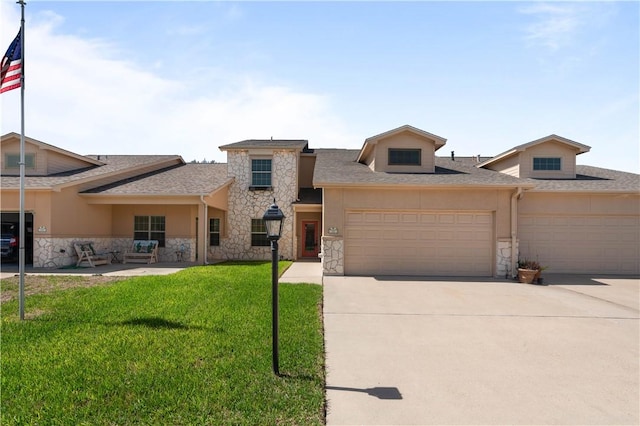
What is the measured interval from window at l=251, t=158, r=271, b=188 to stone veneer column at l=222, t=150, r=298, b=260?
0.21 m

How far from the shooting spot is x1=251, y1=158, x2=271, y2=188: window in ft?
58.9

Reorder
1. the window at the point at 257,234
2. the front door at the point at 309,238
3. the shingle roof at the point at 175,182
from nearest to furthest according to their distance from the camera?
1. the shingle roof at the point at 175,182
2. the window at the point at 257,234
3. the front door at the point at 309,238

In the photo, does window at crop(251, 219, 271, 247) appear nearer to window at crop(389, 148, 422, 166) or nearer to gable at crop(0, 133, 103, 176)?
window at crop(389, 148, 422, 166)

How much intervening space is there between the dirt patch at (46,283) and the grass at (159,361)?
1.12 m

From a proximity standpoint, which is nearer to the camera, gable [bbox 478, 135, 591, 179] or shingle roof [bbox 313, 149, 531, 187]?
shingle roof [bbox 313, 149, 531, 187]

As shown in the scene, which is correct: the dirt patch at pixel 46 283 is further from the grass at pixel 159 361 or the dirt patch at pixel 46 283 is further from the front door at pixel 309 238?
the front door at pixel 309 238

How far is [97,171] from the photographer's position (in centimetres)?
1656

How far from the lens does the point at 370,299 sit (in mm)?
8672

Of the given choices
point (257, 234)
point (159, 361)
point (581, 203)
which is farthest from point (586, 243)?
point (159, 361)

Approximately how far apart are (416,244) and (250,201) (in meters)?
9.03

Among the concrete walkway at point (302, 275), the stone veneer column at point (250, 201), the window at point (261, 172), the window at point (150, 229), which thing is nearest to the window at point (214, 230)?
the stone veneer column at point (250, 201)

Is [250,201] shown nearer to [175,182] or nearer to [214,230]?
[214,230]

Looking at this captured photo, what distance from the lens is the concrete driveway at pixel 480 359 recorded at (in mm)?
3711

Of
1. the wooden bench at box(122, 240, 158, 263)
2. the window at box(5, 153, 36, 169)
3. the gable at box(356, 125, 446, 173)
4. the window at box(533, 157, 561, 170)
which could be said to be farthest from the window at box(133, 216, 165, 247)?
the window at box(533, 157, 561, 170)
